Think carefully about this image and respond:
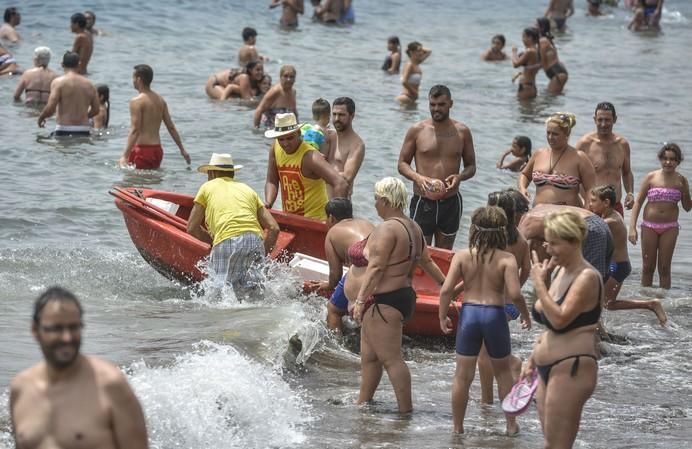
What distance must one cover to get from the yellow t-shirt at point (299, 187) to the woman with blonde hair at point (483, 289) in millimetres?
3434

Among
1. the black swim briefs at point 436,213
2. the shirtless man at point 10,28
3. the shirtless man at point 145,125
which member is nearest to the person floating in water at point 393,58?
the shirtless man at point 10,28

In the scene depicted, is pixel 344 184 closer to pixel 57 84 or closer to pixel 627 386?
pixel 627 386

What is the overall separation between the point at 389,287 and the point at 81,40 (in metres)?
16.2

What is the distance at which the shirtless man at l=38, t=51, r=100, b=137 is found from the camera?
16875mm

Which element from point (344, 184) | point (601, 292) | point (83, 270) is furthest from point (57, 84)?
point (601, 292)

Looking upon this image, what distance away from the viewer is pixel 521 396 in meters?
6.46

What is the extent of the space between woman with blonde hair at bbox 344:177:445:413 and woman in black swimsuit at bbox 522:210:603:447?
1.61 meters

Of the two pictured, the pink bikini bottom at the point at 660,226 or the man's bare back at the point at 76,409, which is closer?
the man's bare back at the point at 76,409

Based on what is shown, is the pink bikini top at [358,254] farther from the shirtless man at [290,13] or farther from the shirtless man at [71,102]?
the shirtless man at [290,13]

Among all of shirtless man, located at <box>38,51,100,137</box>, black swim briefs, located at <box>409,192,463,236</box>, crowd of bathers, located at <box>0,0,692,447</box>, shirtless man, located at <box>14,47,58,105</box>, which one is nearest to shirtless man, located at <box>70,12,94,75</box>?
shirtless man, located at <box>14,47,58,105</box>

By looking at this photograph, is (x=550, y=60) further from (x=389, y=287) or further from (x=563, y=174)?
(x=389, y=287)

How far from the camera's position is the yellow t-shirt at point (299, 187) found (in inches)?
416

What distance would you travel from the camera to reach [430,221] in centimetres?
1093

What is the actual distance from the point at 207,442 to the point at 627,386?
3166 mm
